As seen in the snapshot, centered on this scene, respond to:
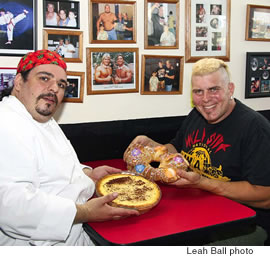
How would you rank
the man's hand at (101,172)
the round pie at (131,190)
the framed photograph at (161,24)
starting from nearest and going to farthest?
the round pie at (131,190), the man's hand at (101,172), the framed photograph at (161,24)

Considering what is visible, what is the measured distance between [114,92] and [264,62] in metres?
1.37

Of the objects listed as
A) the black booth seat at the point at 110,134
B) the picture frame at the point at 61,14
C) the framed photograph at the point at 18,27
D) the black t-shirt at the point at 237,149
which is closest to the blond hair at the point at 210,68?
the black t-shirt at the point at 237,149

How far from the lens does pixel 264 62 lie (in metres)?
2.92

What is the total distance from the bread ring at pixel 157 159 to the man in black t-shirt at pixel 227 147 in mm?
70

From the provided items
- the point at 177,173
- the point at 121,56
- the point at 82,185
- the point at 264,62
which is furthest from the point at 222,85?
the point at 264,62

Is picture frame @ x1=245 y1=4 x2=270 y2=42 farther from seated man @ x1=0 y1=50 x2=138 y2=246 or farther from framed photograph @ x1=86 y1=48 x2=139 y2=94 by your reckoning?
seated man @ x1=0 y1=50 x2=138 y2=246

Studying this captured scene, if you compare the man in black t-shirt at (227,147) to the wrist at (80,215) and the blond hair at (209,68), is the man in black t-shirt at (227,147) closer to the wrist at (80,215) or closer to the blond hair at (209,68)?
the blond hair at (209,68)

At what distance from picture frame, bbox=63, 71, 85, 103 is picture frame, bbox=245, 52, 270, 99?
4.58ft

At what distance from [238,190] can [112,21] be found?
133 centimetres

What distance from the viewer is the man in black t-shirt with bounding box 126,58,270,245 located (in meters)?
1.69

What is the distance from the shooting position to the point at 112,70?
2.34 meters

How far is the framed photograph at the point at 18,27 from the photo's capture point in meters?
1.98

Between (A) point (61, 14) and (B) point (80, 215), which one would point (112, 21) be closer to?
(A) point (61, 14)

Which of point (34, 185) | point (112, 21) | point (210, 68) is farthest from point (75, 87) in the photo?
point (34, 185)
